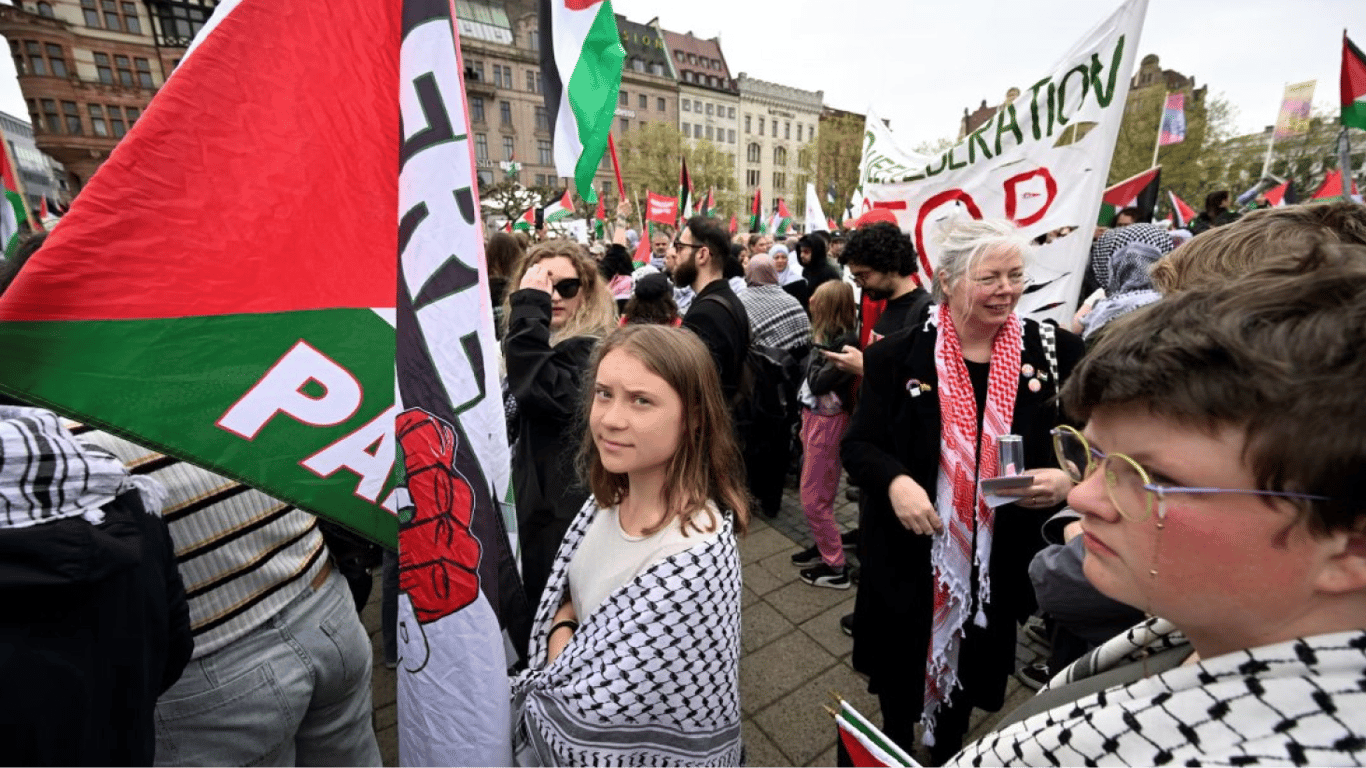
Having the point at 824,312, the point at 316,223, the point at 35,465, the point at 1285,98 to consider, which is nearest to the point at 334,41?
the point at 316,223

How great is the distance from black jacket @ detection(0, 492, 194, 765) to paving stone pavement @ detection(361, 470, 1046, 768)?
1750mm

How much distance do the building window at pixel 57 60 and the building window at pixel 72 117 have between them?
1566mm

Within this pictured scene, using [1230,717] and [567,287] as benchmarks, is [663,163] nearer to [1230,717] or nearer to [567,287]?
[567,287]

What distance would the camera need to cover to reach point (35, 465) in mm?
1042

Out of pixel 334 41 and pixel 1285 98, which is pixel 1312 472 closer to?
pixel 334 41

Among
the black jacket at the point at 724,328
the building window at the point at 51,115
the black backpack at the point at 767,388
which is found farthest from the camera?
the building window at the point at 51,115

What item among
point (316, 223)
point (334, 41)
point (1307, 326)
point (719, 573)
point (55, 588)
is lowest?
point (719, 573)

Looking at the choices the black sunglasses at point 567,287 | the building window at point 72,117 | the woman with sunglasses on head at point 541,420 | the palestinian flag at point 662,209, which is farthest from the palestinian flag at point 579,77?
the building window at point 72,117

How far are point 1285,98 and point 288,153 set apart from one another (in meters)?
28.9

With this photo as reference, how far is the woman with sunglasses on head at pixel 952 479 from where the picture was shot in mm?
1998

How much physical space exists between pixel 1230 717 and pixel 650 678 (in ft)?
3.41

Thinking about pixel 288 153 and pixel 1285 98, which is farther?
pixel 1285 98

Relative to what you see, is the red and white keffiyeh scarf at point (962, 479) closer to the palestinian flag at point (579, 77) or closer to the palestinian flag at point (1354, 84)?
the palestinian flag at point (579, 77)

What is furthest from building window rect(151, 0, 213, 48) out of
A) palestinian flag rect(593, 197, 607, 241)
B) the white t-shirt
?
the white t-shirt
